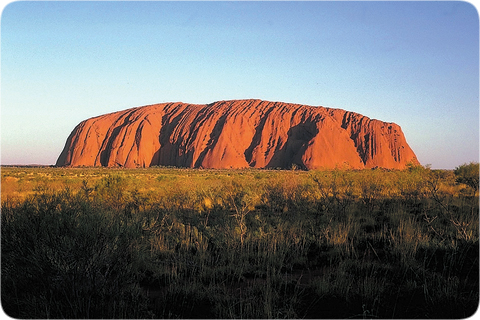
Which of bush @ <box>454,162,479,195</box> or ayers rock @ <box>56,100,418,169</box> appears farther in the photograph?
ayers rock @ <box>56,100,418,169</box>

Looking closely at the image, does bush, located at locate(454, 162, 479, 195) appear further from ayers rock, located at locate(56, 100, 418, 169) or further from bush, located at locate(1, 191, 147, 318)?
ayers rock, located at locate(56, 100, 418, 169)

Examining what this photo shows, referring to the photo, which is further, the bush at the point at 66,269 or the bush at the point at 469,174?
the bush at the point at 469,174

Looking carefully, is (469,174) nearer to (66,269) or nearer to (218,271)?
(218,271)

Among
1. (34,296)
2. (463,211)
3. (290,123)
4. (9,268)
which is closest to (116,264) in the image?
(34,296)

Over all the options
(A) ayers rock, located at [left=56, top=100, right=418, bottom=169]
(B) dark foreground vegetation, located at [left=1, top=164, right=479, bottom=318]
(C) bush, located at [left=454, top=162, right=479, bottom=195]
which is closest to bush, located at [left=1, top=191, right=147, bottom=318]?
(B) dark foreground vegetation, located at [left=1, top=164, right=479, bottom=318]

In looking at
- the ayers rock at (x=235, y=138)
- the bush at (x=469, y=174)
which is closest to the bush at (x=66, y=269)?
the bush at (x=469, y=174)

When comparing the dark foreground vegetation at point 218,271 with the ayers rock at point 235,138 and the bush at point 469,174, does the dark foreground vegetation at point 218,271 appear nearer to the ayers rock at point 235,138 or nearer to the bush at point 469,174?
the bush at point 469,174

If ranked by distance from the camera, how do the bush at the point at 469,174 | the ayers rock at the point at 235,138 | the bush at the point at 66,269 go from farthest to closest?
the ayers rock at the point at 235,138 < the bush at the point at 469,174 < the bush at the point at 66,269

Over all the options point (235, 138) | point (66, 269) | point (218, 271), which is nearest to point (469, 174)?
point (218, 271)
